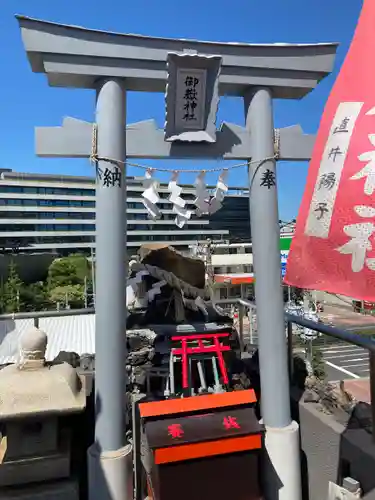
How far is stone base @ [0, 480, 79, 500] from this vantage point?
267 centimetres

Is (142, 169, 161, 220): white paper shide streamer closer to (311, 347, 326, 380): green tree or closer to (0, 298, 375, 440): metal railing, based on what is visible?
(0, 298, 375, 440): metal railing

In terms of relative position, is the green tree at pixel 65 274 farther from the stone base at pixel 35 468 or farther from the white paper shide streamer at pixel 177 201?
the stone base at pixel 35 468

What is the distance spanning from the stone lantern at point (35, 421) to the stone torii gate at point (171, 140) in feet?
2.30

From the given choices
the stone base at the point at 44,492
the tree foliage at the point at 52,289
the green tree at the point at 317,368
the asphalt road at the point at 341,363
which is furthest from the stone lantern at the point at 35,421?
the tree foliage at the point at 52,289

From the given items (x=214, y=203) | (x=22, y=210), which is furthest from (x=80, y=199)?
(x=214, y=203)

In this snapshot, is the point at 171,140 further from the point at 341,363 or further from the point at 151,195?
the point at 341,363

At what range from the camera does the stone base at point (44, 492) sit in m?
2.67

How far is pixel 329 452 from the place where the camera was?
10.8 ft

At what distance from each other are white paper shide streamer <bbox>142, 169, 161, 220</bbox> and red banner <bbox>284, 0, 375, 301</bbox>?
7.07 feet

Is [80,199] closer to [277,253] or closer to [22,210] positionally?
[22,210]

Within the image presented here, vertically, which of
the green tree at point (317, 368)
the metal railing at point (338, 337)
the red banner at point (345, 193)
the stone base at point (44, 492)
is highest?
the red banner at point (345, 193)

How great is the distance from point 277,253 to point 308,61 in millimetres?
2048

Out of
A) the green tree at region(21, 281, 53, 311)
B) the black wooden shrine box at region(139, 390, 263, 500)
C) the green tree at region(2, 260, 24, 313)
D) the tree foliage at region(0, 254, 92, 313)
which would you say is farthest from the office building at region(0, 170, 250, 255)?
the black wooden shrine box at region(139, 390, 263, 500)

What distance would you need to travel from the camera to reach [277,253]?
396 cm
